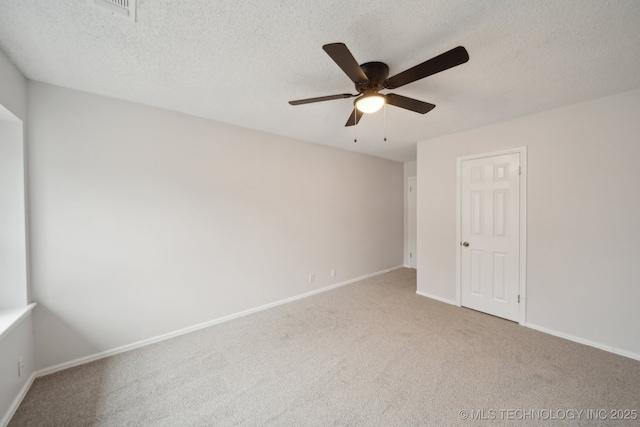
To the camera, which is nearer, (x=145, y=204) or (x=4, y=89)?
(x=4, y=89)

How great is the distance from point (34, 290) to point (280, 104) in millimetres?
2679

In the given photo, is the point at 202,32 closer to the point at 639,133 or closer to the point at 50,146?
the point at 50,146

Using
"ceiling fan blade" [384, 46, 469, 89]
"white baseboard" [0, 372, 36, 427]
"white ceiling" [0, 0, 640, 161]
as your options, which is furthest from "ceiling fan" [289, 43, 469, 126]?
"white baseboard" [0, 372, 36, 427]

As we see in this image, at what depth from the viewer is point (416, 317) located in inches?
114

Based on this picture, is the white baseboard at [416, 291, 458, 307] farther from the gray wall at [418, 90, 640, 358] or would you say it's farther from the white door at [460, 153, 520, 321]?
the gray wall at [418, 90, 640, 358]

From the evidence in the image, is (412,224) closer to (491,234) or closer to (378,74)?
(491,234)

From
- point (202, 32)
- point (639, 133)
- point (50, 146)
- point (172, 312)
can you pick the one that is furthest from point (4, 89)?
point (639, 133)

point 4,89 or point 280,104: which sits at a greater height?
point 280,104

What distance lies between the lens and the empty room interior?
146cm

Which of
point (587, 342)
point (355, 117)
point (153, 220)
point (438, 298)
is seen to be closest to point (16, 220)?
point (153, 220)

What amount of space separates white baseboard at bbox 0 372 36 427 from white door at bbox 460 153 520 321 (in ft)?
14.3

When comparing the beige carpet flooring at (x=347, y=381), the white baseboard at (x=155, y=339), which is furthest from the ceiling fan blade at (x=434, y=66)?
the white baseboard at (x=155, y=339)

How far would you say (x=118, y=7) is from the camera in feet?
4.05

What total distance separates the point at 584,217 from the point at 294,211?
10.8ft
